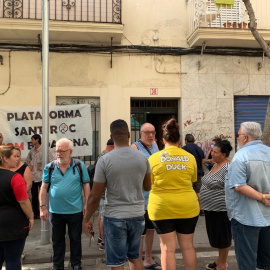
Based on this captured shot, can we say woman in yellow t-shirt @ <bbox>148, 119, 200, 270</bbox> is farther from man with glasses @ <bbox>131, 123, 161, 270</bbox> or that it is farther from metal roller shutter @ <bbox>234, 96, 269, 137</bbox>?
metal roller shutter @ <bbox>234, 96, 269, 137</bbox>

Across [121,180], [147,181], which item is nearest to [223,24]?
[147,181]

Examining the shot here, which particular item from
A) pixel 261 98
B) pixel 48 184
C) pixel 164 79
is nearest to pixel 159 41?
pixel 164 79

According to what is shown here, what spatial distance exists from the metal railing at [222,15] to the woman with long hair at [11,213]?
22.1ft

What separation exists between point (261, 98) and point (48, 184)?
7360mm

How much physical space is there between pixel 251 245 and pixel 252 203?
0.40 metres

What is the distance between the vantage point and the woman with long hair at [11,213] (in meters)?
3.05

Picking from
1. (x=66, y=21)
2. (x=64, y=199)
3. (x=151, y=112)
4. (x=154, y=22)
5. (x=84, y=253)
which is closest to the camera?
(x=64, y=199)

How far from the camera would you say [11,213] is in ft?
10.2

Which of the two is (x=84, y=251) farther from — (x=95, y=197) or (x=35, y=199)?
(x=35, y=199)

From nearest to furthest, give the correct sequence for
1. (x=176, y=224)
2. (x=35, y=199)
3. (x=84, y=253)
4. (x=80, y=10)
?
(x=176, y=224), (x=84, y=253), (x=35, y=199), (x=80, y=10)

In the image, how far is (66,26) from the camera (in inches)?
304

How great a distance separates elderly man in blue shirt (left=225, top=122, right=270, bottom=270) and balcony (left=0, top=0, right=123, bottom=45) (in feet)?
19.5

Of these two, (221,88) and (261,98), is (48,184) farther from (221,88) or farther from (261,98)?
(261,98)

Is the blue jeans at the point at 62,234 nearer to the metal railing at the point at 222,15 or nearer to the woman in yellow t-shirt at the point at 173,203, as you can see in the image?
the woman in yellow t-shirt at the point at 173,203
